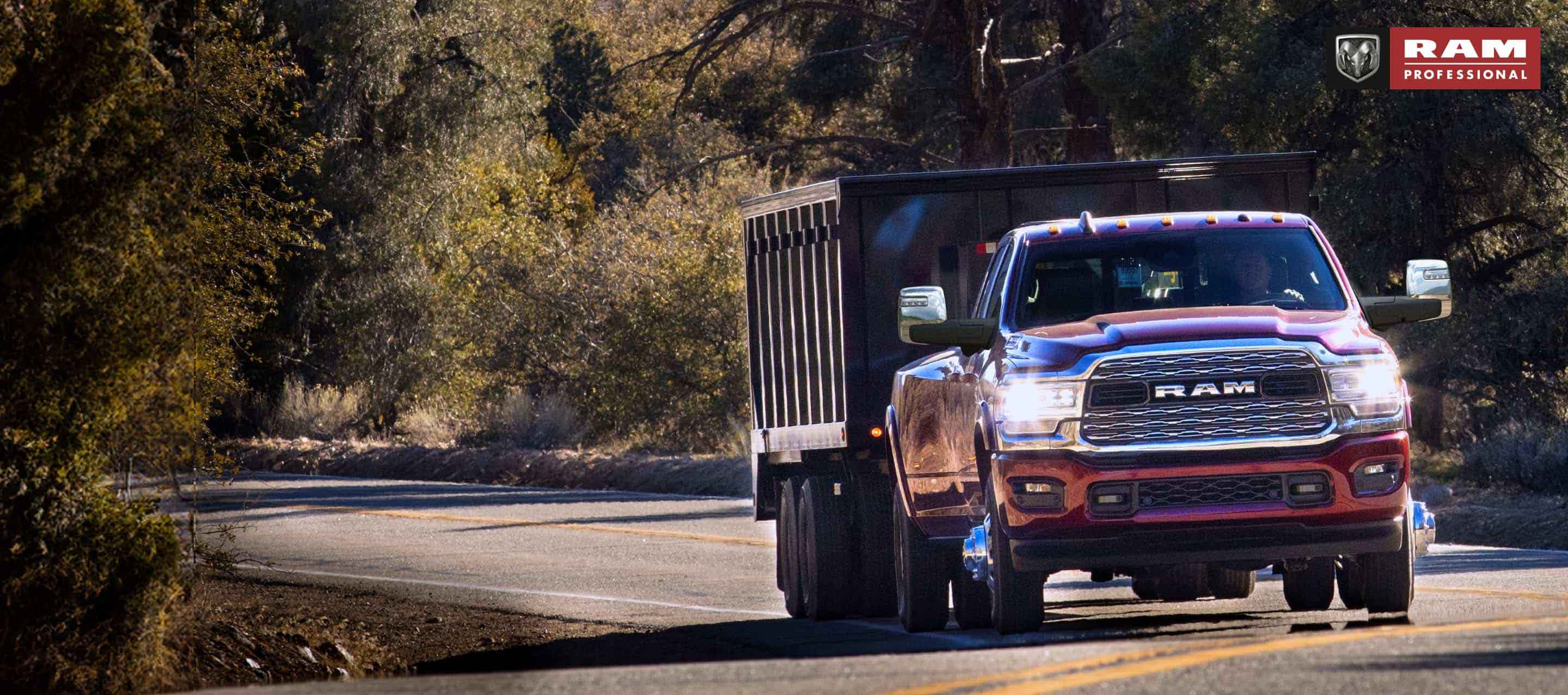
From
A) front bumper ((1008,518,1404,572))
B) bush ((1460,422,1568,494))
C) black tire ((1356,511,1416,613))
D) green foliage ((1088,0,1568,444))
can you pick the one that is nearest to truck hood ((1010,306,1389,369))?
front bumper ((1008,518,1404,572))

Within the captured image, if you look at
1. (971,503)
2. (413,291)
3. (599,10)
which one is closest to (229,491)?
(413,291)

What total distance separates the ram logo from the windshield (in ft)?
3.95

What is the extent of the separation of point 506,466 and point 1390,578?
21442 millimetres

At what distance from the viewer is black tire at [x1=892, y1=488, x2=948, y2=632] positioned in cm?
1309

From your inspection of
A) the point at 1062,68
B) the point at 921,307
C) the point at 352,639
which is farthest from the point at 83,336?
the point at 1062,68

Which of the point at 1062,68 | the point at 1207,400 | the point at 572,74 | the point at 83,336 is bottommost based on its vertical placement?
the point at 1207,400

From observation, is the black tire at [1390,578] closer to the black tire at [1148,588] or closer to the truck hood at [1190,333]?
the truck hood at [1190,333]

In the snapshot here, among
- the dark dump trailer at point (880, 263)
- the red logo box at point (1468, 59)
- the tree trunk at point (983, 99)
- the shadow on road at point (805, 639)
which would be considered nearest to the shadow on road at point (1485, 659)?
the shadow on road at point (805, 639)

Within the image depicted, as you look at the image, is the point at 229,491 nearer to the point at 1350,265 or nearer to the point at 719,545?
the point at 719,545

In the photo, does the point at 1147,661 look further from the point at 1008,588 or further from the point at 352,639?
the point at 352,639

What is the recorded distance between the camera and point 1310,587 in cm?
1338

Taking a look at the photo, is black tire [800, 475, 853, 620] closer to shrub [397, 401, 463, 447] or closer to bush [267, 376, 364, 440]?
shrub [397, 401, 463, 447]

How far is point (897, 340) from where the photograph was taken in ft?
48.5

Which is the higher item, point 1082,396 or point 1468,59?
point 1468,59
